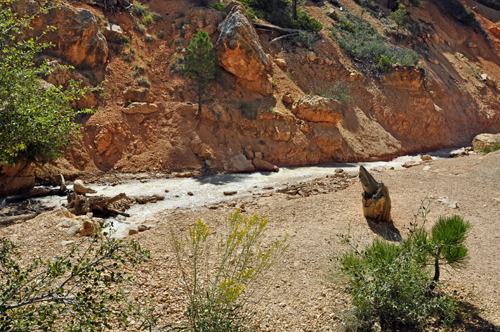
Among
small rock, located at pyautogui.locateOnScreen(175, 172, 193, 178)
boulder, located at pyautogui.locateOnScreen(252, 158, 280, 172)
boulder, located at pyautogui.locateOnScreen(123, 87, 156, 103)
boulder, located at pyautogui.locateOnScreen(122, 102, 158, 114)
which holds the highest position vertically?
boulder, located at pyautogui.locateOnScreen(123, 87, 156, 103)

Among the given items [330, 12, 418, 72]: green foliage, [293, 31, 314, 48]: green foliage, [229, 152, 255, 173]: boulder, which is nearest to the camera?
[229, 152, 255, 173]: boulder

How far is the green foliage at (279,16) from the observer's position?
2223cm

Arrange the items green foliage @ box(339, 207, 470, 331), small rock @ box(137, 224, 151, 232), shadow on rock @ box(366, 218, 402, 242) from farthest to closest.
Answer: small rock @ box(137, 224, 151, 232) < shadow on rock @ box(366, 218, 402, 242) < green foliage @ box(339, 207, 470, 331)

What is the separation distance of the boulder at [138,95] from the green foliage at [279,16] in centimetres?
1090

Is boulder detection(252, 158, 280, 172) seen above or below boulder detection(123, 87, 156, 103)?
below

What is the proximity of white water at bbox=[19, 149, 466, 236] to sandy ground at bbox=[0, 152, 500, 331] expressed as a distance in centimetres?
84

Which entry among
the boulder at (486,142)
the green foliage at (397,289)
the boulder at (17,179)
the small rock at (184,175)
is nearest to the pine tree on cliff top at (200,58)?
the small rock at (184,175)

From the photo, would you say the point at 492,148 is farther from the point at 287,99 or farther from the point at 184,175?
the point at 184,175

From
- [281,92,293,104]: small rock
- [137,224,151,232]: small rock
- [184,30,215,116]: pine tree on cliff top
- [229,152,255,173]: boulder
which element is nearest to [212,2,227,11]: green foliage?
[184,30,215,116]: pine tree on cliff top

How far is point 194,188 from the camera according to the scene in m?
12.1

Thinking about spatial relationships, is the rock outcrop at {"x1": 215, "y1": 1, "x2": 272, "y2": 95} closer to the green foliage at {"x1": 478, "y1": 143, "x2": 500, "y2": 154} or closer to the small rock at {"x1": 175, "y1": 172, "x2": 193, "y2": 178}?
the small rock at {"x1": 175, "y1": 172, "x2": 193, "y2": 178}

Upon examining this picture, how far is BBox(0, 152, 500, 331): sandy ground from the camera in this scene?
407 cm

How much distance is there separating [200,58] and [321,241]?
37.3 ft

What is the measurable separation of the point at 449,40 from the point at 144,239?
36.8m
